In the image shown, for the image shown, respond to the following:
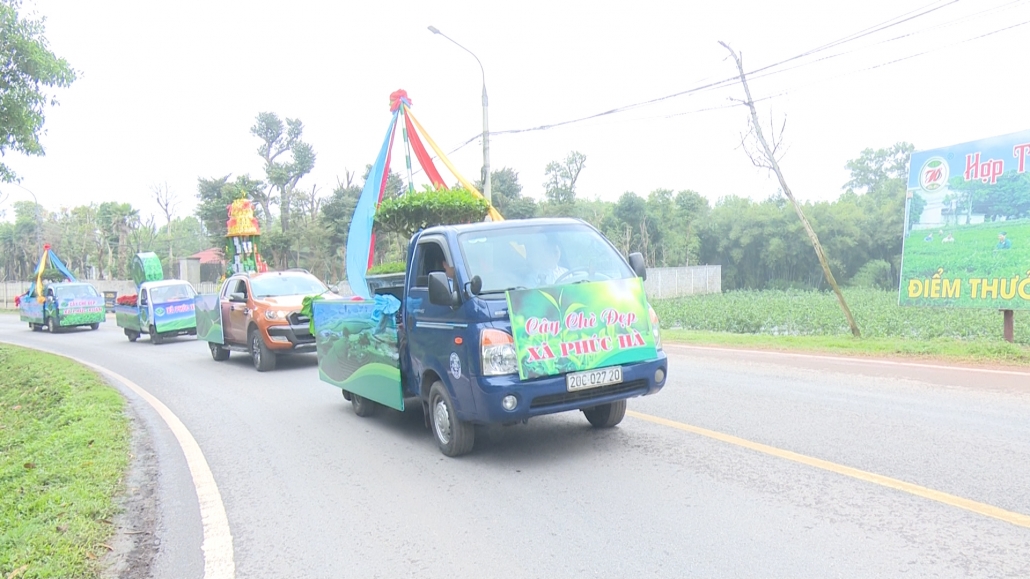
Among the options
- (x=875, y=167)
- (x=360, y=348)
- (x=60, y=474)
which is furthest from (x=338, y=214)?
(x=875, y=167)

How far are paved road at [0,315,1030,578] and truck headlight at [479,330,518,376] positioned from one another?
869mm

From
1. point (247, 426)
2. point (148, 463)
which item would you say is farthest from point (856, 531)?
point (247, 426)

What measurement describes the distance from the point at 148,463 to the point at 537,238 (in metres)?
4.36

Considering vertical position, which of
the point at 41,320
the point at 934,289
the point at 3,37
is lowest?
the point at 41,320

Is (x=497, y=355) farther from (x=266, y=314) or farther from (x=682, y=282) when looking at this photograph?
(x=682, y=282)

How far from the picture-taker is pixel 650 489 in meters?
5.36

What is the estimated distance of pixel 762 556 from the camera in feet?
13.3

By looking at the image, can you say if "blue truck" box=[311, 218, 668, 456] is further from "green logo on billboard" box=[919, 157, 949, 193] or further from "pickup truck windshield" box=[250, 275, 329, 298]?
"green logo on billboard" box=[919, 157, 949, 193]

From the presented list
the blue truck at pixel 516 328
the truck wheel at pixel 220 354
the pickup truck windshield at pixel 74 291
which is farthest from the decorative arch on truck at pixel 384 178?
the pickup truck windshield at pixel 74 291

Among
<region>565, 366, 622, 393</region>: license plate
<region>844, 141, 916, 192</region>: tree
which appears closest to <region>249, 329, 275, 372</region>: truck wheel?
<region>565, 366, 622, 393</region>: license plate

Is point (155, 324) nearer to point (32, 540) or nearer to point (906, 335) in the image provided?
point (32, 540)

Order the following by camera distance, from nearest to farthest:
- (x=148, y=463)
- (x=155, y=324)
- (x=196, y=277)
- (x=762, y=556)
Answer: (x=762, y=556) → (x=148, y=463) → (x=155, y=324) → (x=196, y=277)

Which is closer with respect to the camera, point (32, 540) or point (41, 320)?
point (32, 540)

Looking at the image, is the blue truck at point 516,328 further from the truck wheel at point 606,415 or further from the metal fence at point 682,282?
the metal fence at point 682,282
